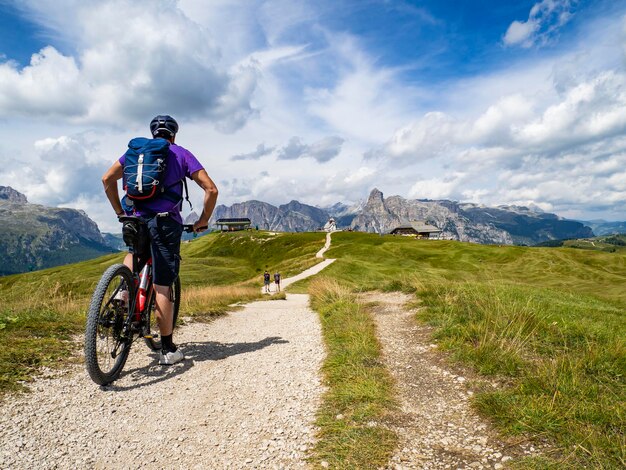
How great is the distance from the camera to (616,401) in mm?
4074

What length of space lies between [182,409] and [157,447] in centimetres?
89

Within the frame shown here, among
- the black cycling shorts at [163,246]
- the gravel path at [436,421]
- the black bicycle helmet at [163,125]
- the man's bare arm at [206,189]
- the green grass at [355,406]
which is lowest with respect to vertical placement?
the gravel path at [436,421]

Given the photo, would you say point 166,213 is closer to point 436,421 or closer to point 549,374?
point 436,421

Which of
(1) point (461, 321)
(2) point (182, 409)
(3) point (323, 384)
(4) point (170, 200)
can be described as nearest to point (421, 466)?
(3) point (323, 384)

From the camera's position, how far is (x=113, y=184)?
6.60 metres

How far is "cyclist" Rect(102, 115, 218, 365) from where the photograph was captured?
20.1ft

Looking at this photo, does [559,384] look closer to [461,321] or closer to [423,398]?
[423,398]

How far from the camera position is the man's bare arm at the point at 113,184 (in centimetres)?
640

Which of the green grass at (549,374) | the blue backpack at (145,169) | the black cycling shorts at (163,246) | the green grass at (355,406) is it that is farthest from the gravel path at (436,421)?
the blue backpack at (145,169)

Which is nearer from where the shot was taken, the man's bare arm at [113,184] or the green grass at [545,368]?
the green grass at [545,368]

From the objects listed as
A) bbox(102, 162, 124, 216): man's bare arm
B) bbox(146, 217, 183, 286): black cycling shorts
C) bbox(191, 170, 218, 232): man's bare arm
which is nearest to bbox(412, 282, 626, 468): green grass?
bbox(191, 170, 218, 232): man's bare arm

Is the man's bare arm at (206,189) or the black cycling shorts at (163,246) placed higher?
the man's bare arm at (206,189)

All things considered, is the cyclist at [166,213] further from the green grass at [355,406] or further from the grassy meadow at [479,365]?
the green grass at [355,406]

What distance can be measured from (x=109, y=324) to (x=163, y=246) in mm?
1537
